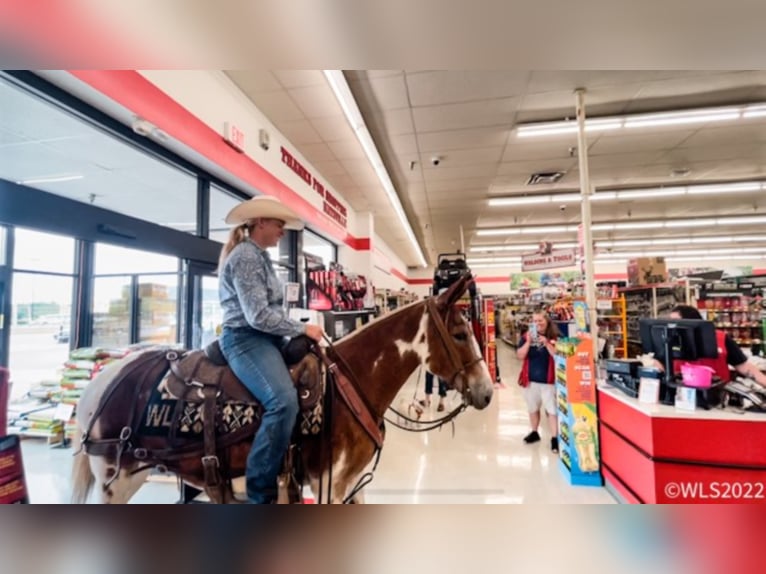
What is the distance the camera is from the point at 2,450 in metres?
1.19

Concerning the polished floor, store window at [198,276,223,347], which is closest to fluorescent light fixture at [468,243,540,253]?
the polished floor

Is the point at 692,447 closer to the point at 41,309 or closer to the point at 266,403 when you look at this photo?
the point at 266,403

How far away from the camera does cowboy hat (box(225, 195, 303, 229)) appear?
5.76 ft

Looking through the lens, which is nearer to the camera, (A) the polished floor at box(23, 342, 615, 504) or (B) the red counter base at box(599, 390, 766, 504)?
(B) the red counter base at box(599, 390, 766, 504)

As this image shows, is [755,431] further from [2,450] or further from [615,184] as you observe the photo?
[615,184]

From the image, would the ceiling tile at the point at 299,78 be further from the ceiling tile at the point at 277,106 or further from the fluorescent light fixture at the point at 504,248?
the fluorescent light fixture at the point at 504,248

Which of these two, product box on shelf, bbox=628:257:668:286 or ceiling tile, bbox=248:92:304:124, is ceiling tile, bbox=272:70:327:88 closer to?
ceiling tile, bbox=248:92:304:124

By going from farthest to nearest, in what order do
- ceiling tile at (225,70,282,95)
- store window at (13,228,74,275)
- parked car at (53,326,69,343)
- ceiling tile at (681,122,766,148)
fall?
ceiling tile at (681,122,766,148) → ceiling tile at (225,70,282,95) → parked car at (53,326,69,343) → store window at (13,228,74,275)

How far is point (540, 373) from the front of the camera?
13.4ft

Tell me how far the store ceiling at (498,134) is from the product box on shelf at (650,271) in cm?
174

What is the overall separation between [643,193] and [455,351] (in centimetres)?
827

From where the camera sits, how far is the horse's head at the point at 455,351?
1883 mm

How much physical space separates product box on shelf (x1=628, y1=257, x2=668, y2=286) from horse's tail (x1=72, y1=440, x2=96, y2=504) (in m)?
8.71
